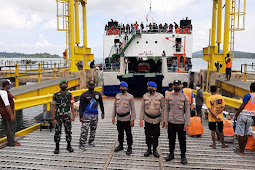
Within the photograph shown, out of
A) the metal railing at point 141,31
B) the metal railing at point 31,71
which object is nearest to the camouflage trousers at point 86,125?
the metal railing at point 31,71

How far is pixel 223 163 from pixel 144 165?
154 cm

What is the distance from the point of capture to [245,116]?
4.45 meters

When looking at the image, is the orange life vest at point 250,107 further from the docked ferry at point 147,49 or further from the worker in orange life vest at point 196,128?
the docked ferry at point 147,49

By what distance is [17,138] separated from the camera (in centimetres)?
546

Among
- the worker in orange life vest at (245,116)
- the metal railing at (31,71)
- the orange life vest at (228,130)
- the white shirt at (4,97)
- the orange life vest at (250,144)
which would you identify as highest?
the metal railing at (31,71)

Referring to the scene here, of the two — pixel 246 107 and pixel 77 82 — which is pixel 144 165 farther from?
pixel 77 82

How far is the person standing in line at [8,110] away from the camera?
15.0 feet

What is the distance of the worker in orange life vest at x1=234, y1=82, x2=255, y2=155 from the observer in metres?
4.36

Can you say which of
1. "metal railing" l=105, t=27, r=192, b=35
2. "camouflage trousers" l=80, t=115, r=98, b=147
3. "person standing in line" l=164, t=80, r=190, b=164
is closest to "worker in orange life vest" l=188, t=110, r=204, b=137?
"person standing in line" l=164, t=80, r=190, b=164

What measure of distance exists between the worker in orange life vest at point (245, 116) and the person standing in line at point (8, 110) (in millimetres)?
4785

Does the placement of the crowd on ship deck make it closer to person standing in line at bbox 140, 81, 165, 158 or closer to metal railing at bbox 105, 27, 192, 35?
metal railing at bbox 105, 27, 192, 35

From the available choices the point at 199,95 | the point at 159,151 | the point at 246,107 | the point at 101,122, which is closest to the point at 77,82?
the point at 101,122

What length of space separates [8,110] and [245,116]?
16.1 ft

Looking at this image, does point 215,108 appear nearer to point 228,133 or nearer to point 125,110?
point 228,133
